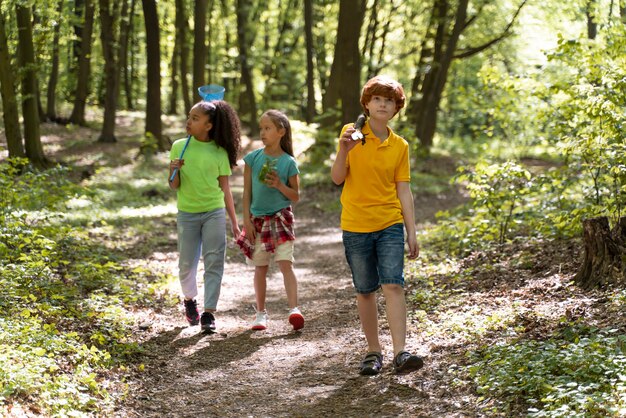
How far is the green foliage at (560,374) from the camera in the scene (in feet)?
13.0

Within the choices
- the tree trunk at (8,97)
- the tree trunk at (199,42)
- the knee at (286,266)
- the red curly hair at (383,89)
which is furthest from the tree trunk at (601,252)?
the tree trunk at (199,42)

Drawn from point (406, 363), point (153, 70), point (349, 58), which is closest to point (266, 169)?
point (406, 363)

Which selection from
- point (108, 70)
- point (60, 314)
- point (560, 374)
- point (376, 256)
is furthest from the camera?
point (108, 70)

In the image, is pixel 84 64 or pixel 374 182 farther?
pixel 84 64

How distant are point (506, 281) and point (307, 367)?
273cm

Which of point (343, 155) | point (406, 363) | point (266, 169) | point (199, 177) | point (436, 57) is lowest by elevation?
point (406, 363)

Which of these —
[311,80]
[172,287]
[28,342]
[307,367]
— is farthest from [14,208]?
[311,80]

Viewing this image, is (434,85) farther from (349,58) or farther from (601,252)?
(601,252)

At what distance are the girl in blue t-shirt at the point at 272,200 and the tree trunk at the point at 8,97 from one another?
261 inches

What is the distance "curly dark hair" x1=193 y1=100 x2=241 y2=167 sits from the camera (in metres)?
7.05

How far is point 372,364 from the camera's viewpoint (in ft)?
18.2

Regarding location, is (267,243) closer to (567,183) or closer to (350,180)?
(350,180)

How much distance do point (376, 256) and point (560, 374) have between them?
161 cm

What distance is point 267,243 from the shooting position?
6.99m
